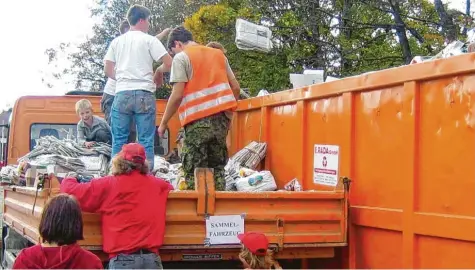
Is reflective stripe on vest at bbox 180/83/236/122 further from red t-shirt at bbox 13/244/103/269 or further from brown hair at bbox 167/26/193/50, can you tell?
red t-shirt at bbox 13/244/103/269

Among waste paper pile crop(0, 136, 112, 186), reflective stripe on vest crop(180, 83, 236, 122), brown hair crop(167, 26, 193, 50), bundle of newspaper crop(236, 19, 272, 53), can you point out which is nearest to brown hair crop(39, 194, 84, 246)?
waste paper pile crop(0, 136, 112, 186)

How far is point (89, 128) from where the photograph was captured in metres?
6.66

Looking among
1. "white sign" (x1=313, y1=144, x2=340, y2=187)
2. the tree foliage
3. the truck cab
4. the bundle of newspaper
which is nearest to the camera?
the truck cab

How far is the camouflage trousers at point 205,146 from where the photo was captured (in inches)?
198

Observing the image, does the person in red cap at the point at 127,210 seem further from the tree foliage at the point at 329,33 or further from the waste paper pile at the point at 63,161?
the tree foliage at the point at 329,33

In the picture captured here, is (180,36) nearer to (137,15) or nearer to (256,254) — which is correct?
(137,15)

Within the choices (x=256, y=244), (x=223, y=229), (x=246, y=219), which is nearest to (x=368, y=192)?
(x=246, y=219)

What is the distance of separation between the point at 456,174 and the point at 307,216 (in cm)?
115

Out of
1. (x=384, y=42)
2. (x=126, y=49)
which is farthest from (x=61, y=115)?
(x=384, y=42)

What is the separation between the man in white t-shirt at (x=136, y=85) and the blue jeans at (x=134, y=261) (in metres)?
1.53

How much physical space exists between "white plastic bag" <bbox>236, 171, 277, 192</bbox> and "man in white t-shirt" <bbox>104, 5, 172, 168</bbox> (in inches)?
31.9

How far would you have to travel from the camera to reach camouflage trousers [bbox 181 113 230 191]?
503 centimetres

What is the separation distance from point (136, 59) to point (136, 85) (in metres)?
0.24

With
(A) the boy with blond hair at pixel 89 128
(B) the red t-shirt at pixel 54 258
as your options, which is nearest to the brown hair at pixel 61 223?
(B) the red t-shirt at pixel 54 258
